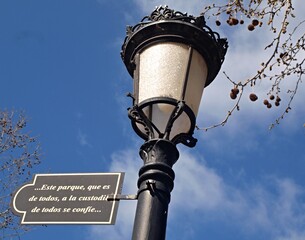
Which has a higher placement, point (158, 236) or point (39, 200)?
point (39, 200)

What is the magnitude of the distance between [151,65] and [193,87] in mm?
280

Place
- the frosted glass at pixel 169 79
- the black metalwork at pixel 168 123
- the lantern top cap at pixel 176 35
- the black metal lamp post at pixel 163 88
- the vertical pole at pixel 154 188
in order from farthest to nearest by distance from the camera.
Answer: the lantern top cap at pixel 176 35 → the frosted glass at pixel 169 79 → the black metalwork at pixel 168 123 → the black metal lamp post at pixel 163 88 → the vertical pole at pixel 154 188

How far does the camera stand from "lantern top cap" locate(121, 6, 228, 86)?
3150 mm

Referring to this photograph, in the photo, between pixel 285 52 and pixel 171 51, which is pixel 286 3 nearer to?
pixel 285 52

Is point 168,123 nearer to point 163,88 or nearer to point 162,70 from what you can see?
point 163,88

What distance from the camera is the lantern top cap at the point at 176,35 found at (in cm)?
315

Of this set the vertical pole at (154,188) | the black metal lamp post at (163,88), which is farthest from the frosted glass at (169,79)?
the vertical pole at (154,188)

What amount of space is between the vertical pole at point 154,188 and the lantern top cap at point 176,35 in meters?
0.70

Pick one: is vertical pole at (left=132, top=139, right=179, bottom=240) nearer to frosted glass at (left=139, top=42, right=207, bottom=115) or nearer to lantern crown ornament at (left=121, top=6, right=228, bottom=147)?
lantern crown ornament at (left=121, top=6, right=228, bottom=147)

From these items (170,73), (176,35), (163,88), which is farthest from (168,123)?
(176,35)

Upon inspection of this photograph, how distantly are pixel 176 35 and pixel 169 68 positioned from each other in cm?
24

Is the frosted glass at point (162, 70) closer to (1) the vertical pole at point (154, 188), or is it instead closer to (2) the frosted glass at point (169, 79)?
(2) the frosted glass at point (169, 79)

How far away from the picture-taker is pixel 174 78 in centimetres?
297

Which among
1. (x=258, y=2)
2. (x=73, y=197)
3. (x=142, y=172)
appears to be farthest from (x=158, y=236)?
(x=258, y=2)
